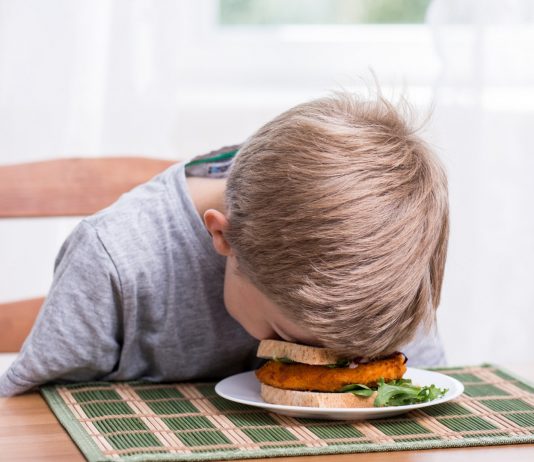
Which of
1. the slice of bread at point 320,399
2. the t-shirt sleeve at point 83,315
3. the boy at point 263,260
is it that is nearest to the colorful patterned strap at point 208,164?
the boy at point 263,260

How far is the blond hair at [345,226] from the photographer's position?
1.00 m

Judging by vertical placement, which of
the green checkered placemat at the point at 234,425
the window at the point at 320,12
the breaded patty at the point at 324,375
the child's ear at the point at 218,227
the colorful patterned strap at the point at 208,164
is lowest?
the green checkered placemat at the point at 234,425

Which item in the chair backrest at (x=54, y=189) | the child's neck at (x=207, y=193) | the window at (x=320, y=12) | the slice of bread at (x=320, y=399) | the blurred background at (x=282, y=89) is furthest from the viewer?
the window at (x=320, y=12)

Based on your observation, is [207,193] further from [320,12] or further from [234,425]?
[320,12]

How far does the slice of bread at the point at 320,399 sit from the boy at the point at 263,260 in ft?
0.17

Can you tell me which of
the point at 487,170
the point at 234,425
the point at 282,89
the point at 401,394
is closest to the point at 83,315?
the point at 234,425

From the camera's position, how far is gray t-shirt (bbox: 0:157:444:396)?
1242mm

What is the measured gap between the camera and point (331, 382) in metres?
1.05

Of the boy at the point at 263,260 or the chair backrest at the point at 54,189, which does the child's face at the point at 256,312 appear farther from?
the chair backrest at the point at 54,189

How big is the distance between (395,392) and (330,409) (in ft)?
0.29

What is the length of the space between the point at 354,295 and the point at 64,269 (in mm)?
449

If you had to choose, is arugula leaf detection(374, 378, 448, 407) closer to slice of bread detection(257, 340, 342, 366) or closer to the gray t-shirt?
slice of bread detection(257, 340, 342, 366)

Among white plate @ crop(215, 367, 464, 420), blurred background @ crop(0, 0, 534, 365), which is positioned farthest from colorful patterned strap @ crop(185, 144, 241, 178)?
blurred background @ crop(0, 0, 534, 365)

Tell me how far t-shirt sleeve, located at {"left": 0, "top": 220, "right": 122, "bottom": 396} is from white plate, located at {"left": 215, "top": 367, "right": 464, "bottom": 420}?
19 cm
